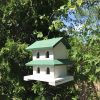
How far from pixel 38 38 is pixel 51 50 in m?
1.12

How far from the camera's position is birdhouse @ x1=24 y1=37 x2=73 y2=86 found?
356cm

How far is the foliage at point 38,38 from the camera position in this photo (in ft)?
12.7

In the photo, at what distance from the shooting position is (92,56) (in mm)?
3662

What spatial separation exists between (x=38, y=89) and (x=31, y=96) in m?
0.56

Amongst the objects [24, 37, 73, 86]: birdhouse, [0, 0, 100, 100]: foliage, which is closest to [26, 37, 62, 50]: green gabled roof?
[24, 37, 73, 86]: birdhouse

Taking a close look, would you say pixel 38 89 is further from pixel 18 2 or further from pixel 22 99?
pixel 18 2

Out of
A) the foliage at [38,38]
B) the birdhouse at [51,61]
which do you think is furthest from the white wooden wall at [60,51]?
the foliage at [38,38]

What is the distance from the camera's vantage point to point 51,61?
3543mm

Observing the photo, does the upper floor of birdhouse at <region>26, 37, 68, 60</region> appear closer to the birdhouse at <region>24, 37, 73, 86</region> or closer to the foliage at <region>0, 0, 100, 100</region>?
the birdhouse at <region>24, 37, 73, 86</region>

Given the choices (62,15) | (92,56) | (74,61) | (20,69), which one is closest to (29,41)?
(20,69)

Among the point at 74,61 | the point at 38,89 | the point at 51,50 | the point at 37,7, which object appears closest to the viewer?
the point at 51,50

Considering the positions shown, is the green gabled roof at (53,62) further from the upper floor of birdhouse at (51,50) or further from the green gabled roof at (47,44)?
the green gabled roof at (47,44)

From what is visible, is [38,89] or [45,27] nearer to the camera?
[38,89]

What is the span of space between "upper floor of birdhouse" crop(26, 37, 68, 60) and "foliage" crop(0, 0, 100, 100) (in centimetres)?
18
